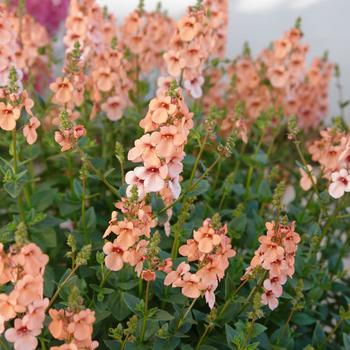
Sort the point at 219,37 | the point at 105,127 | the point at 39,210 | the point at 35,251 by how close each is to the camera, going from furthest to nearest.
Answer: the point at 219,37 → the point at 105,127 → the point at 39,210 → the point at 35,251

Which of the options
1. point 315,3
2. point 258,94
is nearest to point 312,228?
point 258,94

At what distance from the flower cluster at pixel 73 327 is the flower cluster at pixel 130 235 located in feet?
0.40

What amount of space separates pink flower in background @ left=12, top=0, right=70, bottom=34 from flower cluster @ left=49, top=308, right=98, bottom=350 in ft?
5.30

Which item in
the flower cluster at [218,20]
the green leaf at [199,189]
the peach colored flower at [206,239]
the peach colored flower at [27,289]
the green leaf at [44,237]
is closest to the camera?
the peach colored flower at [27,289]

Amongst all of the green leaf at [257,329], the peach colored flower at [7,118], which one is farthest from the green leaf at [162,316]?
the peach colored flower at [7,118]

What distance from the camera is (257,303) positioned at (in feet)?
2.74

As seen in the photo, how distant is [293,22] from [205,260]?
1821 millimetres

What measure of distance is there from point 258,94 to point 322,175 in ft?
1.70

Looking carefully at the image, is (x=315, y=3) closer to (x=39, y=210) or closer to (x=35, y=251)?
(x=39, y=210)

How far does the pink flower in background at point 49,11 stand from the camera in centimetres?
219

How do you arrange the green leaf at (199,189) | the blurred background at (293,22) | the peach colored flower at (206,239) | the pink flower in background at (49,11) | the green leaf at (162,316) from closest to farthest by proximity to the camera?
the peach colored flower at (206,239) < the green leaf at (162,316) < the green leaf at (199,189) < the pink flower in background at (49,11) < the blurred background at (293,22)

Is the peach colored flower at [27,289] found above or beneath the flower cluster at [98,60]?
beneath

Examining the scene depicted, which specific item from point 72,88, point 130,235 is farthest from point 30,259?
point 72,88

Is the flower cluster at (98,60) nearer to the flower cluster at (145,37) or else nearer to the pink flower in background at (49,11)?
the flower cluster at (145,37)
